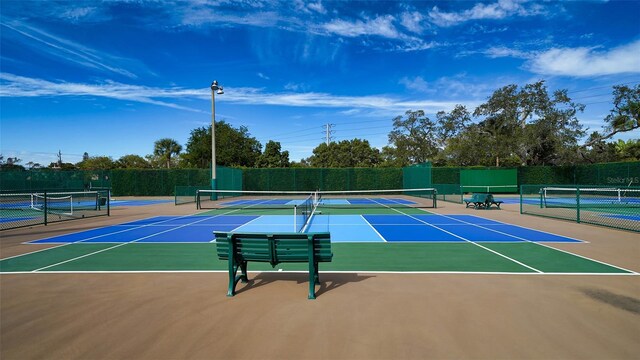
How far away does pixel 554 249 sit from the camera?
8219mm

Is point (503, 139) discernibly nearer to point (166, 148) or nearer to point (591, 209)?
point (591, 209)

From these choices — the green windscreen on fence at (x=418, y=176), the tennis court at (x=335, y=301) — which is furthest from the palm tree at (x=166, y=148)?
the tennis court at (x=335, y=301)

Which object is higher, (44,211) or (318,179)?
(318,179)

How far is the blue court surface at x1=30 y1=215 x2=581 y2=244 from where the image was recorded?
975cm

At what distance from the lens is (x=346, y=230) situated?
1141 cm

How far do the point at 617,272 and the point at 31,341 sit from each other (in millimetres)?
8511

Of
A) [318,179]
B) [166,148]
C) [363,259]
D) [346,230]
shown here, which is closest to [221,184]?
[318,179]

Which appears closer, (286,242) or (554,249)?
(286,242)

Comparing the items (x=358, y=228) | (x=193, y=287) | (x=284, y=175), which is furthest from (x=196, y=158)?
(x=193, y=287)

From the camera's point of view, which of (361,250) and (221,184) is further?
(221,184)

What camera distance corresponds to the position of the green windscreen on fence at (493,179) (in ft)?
116

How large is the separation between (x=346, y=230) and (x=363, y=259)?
409cm

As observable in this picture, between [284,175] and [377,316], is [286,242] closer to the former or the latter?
[377,316]

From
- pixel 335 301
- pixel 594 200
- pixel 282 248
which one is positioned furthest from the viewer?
pixel 594 200
